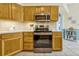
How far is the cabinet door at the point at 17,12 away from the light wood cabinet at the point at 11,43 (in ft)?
2.07

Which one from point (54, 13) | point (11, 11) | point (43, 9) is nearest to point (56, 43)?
point (54, 13)

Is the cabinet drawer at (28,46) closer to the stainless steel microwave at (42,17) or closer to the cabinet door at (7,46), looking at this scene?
the stainless steel microwave at (42,17)

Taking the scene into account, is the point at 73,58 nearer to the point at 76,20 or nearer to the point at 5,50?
the point at 5,50

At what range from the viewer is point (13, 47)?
473 cm

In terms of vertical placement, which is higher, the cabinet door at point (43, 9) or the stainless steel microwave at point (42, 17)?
the cabinet door at point (43, 9)

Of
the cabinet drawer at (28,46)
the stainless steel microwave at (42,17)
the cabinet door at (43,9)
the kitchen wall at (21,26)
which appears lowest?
the cabinet drawer at (28,46)

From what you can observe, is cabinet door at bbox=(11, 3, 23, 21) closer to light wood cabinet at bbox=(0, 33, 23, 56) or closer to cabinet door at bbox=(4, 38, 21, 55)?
light wood cabinet at bbox=(0, 33, 23, 56)

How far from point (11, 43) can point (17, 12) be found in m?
1.50

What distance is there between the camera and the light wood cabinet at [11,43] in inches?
161

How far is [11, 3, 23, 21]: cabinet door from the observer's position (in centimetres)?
527

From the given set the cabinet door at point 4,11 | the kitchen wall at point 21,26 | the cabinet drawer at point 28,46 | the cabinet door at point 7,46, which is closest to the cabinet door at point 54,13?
the kitchen wall at point 21,26

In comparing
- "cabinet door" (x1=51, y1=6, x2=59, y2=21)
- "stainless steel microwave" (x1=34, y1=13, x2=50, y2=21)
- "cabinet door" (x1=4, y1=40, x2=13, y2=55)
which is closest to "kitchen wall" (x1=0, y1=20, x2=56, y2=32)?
"cabinet door" (x1=51, y1=6, x2=59, y2=21)

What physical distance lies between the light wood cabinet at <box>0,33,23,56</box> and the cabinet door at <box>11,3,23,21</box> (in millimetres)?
632

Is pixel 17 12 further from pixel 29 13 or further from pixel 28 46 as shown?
pixel 28 46
